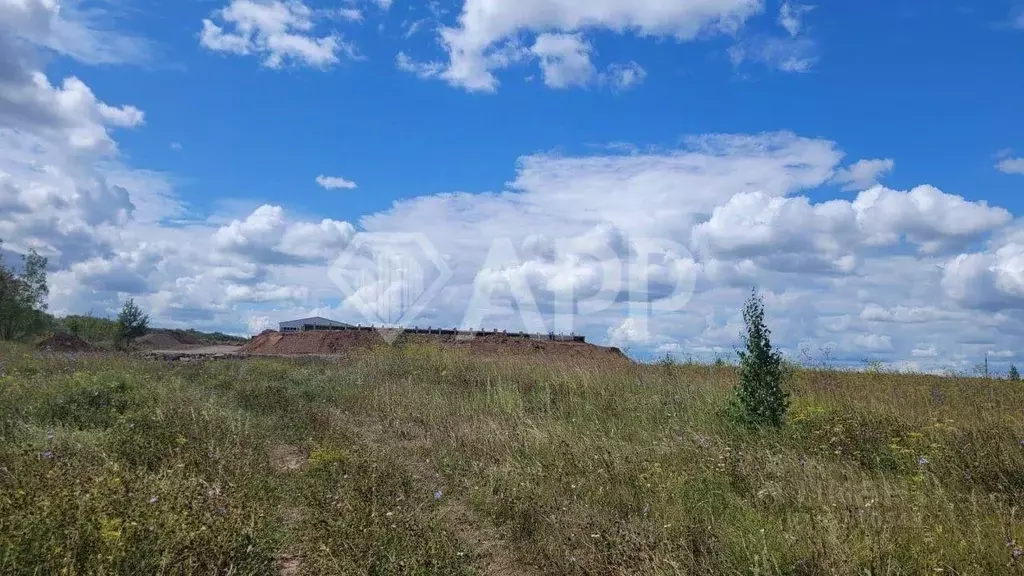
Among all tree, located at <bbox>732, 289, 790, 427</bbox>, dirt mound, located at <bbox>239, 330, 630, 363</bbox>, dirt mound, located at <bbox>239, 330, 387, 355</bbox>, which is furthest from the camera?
dirt mound, located at <bbox>239, 330, 387, 355</bbox>

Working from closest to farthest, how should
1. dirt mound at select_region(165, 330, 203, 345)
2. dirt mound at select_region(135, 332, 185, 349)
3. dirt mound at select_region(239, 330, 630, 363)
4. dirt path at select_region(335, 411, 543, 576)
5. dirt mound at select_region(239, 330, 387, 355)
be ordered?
dirt path at select_region(335, 411, 543, 576)
dirt mound at select_region(239, 330, 630, 363)
dirt mound at select_region(239, 330, 387, 355)
dirt mound at select_region(135, 332, 185, 349)
dirt mound at select_region(165, 330, 203, 345)

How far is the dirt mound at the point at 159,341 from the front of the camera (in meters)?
51.0

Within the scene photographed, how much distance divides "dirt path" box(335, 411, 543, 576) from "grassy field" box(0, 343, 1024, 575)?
3 centimetres

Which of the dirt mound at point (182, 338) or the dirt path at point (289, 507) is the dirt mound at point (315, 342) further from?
the dirt path at point (289, 507)

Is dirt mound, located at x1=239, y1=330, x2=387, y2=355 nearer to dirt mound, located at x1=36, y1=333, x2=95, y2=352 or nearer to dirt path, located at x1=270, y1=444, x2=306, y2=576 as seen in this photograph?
dirt mound, located at x1=36, y1=333, x2=95, y2=352

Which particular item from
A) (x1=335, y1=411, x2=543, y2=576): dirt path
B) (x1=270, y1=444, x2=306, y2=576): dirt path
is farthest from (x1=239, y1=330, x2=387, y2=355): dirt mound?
(x1=335, y1=411, x2=543, y2=576): dirt path

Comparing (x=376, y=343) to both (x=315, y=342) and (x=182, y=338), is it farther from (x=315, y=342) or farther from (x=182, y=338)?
(x=182, y=338)

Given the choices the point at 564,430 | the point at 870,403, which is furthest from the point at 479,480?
the point at 870,403

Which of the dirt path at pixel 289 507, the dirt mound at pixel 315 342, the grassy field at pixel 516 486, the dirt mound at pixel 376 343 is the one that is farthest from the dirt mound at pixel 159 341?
the dirt path at pixel 289 507

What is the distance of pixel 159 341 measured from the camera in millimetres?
54406

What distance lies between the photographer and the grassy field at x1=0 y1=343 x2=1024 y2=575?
4.04m

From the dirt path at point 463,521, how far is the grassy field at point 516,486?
0.08 feet

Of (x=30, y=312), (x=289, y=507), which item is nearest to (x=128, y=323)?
(x=30, y=312)

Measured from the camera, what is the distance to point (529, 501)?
5.82 m
